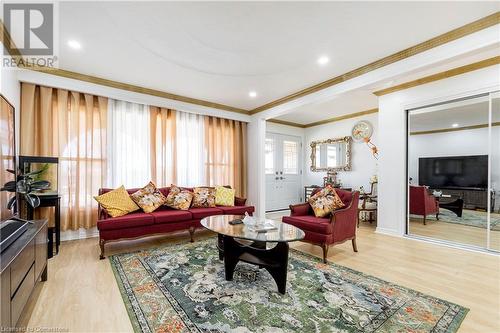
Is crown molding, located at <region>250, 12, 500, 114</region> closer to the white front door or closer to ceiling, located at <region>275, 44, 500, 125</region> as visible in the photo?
ceiling, located at <region>275, 44, 500, 125</region>

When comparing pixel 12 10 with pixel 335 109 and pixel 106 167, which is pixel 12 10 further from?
pixel 335 109

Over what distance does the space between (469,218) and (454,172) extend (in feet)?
2.69

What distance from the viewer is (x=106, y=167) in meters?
3.97

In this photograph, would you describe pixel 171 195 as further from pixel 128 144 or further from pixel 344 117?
pixel 344 117

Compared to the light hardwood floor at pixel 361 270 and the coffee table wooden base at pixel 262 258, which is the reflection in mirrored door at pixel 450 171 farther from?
the coffee table wooden base at pixel 262 258

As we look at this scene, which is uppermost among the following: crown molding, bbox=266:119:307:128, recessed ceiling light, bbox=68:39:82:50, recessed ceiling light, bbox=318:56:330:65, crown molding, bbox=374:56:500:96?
recessed ceiling light, bbox=68:39:82:50

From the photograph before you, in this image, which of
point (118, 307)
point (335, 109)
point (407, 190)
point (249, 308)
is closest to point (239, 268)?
point (249, 308)

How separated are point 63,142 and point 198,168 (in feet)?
7.62

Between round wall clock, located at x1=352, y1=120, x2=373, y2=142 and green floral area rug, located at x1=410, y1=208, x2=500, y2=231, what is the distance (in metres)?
2.10

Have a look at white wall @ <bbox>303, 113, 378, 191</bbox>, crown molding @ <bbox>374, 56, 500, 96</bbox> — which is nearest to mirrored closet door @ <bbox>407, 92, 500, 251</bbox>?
crown molding @ <bbox>374, 56, 500, 96</bbox>

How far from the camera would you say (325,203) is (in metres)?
3.32

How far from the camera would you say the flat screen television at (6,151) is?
2.19 meters

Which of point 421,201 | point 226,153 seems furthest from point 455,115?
Result: point 226,153

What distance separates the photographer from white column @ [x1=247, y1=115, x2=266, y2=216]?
5371 millimetres
